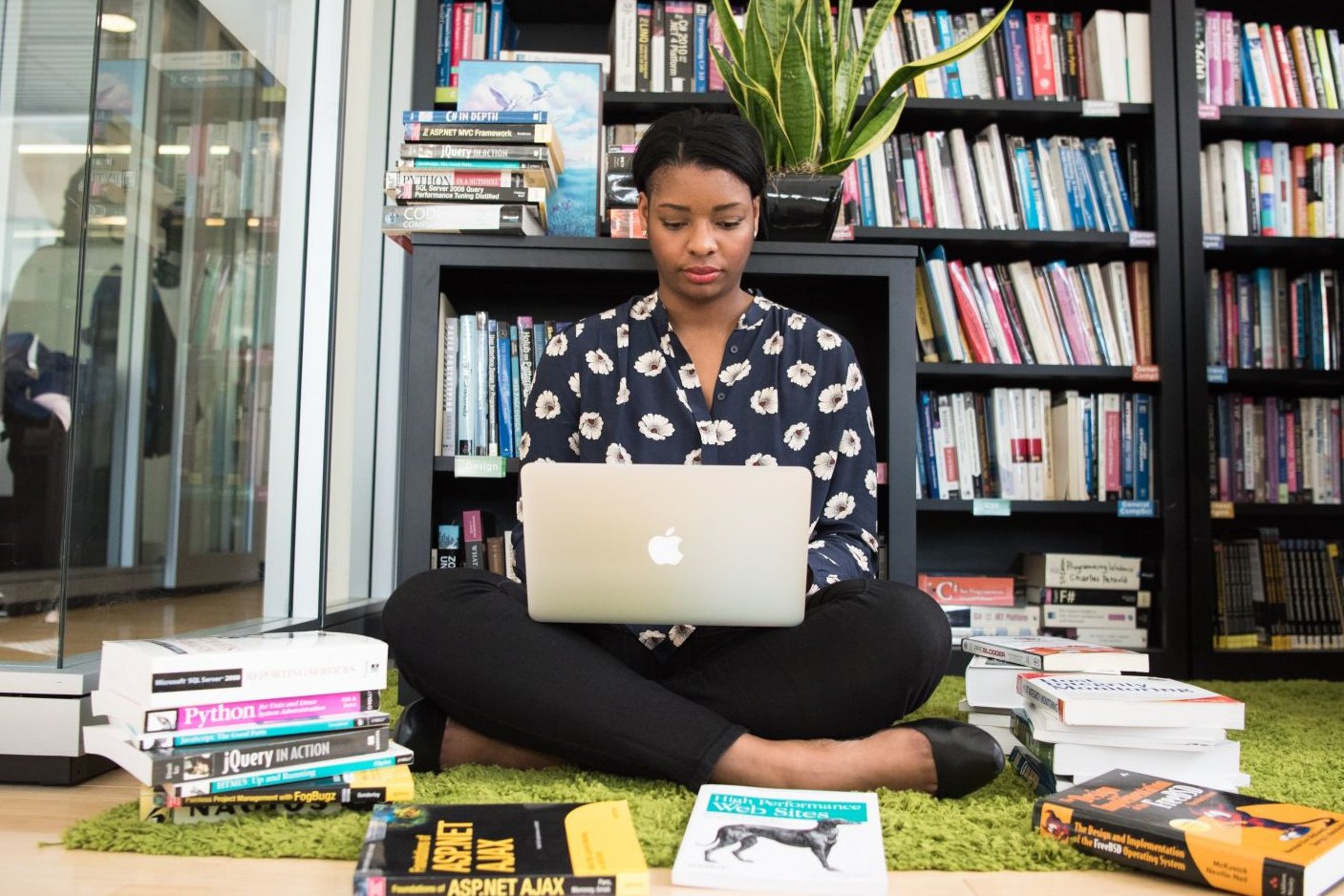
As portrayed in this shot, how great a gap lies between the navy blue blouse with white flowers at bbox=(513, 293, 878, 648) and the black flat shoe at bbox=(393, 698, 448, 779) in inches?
13.2

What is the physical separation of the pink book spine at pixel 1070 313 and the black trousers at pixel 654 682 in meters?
1.59

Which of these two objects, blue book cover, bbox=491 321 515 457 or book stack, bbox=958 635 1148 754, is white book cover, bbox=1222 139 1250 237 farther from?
blue book cover, bbox=491 321 515 457

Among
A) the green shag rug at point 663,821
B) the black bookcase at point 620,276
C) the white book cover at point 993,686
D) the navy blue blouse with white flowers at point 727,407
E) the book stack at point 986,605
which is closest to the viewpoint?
the green shag rug at point 663,821

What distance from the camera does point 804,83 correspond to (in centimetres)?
182

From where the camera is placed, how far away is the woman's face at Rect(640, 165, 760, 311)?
5.11 feet

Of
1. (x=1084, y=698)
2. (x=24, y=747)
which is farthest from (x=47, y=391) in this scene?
(x=1084, y=698)

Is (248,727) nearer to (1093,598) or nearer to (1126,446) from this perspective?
(1093,598)

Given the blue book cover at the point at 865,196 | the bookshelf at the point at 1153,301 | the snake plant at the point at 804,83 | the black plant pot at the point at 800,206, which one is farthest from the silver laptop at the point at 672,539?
the blue book cover at the point at 865,196

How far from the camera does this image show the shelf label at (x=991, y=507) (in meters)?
2.48

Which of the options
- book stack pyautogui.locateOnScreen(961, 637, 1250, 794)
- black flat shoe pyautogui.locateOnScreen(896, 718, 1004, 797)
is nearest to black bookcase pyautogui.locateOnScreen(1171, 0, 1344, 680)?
book stack pyautogui.locateOnScreen(961, 637, 1250, 794)

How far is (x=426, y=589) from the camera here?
1.30 meters

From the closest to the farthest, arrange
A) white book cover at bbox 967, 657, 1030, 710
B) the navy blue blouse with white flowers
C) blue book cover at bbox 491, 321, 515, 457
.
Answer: white book cover at bbox 967, 657, 1030, 710
the navy blue blouse with white flowers
blue book cover at bbox 491, 321, 515, 457

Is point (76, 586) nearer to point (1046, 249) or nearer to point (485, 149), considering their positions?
point (485, 149)

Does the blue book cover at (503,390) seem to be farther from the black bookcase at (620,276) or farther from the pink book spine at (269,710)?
the pink book spine at (269,710)
